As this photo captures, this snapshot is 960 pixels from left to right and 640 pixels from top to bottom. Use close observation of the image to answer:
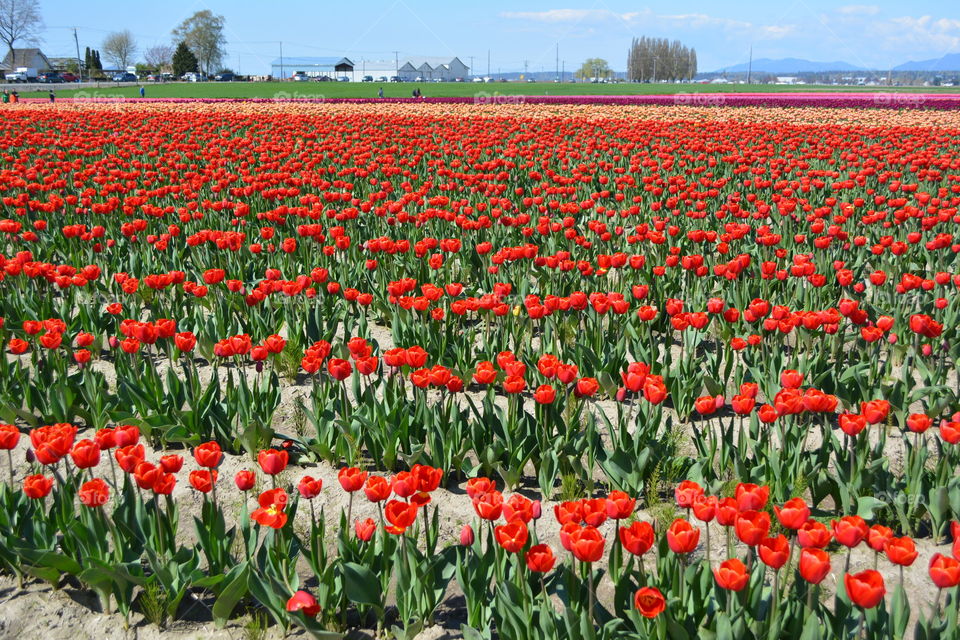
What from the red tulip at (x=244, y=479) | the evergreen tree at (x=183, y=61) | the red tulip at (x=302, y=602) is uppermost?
the evergreen tree at (x=183, y=61)

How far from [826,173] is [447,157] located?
6.68m

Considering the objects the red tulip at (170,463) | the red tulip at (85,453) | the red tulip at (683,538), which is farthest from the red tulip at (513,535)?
the red tulip at (85,453)

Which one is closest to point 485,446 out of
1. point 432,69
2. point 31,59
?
point 432,69

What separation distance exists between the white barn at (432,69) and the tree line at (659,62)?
4290cm

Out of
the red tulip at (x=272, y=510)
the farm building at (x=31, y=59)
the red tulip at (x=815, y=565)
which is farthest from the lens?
the farm building at (x=31, y=59)

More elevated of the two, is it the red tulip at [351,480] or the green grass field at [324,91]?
the green grass field at [324,91]

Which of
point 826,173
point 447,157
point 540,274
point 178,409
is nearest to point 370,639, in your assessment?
point 178,409

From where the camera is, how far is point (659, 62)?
164 meters

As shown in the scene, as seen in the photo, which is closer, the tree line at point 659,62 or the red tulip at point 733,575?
the red tulip at point 733,575

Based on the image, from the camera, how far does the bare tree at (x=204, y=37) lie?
114062mm

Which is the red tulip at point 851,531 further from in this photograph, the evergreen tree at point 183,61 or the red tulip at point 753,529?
the evergreen tree at point 183,61

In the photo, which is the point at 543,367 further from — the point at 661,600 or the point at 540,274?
the point at 540,274

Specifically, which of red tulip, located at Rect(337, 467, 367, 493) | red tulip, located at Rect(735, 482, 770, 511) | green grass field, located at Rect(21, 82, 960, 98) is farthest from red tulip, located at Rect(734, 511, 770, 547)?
green grass field, located at Rect(21, 82, 960, 98)

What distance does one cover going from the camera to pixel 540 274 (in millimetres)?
7281
